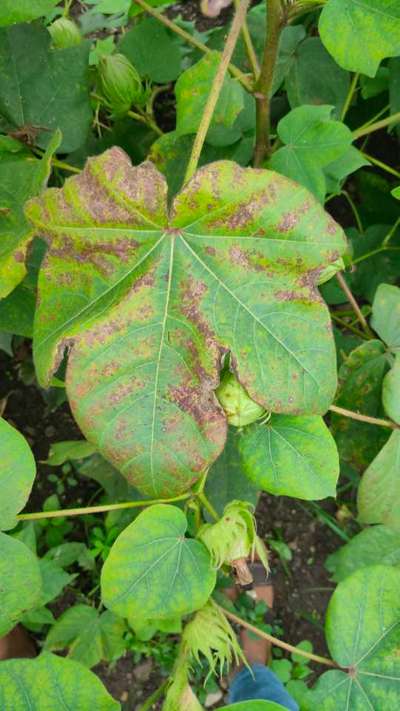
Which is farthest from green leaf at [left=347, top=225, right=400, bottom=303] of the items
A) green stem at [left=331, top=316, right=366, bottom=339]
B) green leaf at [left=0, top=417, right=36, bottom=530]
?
green leaf at [left=0, top=417, right=36, bottom=530]

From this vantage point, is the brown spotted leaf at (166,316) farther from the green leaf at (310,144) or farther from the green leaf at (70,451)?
the green leaf at (70,451)

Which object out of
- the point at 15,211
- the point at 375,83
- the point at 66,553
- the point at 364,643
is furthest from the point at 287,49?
the point at 66,553

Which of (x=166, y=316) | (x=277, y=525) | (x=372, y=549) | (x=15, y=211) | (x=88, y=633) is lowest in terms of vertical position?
(x=277, y=525)

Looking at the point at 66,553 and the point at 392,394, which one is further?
the point at 66,553

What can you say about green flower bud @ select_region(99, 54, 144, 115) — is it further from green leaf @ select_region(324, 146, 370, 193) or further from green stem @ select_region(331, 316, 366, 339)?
green stem @ select_region(331, 316, 366, 339)

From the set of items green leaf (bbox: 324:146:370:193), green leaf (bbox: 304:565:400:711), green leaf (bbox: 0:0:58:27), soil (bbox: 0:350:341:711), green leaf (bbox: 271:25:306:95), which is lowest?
soil (bbox: 0:350:341:711)

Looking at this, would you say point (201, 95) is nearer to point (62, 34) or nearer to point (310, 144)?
point (310, 144)
